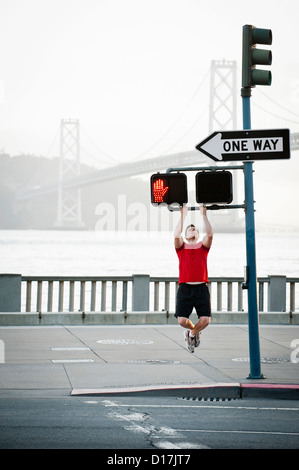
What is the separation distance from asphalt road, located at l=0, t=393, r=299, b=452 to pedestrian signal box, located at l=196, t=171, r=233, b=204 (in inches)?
93.7

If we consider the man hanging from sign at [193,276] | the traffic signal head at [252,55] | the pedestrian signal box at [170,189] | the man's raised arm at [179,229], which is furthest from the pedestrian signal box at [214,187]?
the traffic signal head at [252,55]

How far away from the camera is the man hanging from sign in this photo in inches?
399

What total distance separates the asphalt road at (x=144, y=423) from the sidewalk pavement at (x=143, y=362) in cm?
25

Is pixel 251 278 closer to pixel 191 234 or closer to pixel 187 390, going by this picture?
pixel 191 234

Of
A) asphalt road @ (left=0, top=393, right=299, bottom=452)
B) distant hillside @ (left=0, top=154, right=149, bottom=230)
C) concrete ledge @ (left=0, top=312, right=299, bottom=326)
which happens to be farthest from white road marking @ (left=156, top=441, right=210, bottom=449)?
distant hillside @ (left=0, top=154, right=149, bottom=230)

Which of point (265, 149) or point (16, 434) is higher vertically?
point (265, 149)

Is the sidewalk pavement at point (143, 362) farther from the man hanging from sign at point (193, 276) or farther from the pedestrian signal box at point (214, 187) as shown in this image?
the pedestrian signal box at point (214, 187)

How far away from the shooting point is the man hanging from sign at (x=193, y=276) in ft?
33.2

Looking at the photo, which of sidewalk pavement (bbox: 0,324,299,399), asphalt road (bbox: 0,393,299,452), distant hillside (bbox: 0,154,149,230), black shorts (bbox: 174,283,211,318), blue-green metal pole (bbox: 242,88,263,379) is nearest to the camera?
asphalt road (bbox: 0,393,299,452)

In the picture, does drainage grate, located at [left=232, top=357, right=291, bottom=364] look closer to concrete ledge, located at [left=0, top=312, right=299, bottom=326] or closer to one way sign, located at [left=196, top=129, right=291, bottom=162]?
one way sign, located at [left=196, top=129, right=291, bottom=162]

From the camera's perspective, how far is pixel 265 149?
9281 millimetres
